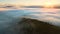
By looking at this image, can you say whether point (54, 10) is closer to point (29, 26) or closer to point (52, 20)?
point (52, 20)

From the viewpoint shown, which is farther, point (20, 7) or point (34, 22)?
point (20, 7)

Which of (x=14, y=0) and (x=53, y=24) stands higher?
(x=14, y=0)

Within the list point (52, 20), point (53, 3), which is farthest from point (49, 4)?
point (52, 20)

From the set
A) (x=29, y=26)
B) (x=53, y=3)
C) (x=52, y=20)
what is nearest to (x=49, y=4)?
(x=53, y=3)

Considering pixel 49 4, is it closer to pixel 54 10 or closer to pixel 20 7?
pixel 54 10

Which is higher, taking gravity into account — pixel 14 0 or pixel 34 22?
pixel 14 0

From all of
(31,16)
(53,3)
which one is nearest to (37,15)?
(31,16)

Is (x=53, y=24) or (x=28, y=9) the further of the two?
(x=28, y=9)
